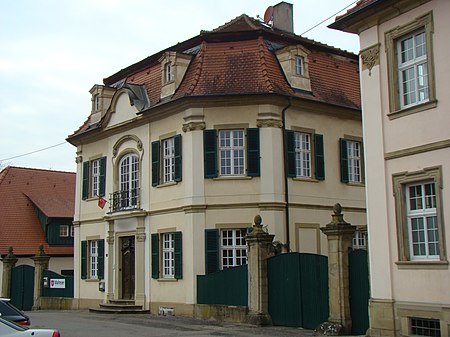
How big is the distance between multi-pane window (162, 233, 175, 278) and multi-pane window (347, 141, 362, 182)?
7.43 meters

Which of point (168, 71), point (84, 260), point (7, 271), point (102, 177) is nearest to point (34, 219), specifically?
point (7, 271)

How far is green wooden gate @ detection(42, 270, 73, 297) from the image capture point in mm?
Answer: 31828

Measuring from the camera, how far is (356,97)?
2772 centimetres

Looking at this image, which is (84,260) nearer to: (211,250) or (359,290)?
(211,250)

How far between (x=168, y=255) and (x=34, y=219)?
16.9 m

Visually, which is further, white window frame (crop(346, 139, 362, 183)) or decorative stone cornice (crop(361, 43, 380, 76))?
white window frame (crop(346, 139, 362, 183))

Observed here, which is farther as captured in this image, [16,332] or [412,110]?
[412,110]

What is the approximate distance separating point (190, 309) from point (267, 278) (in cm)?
457

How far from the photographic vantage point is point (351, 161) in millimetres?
26781

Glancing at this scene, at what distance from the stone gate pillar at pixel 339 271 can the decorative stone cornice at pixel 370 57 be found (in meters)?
3.60

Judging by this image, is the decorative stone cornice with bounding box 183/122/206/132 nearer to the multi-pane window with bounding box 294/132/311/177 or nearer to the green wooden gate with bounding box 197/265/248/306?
the multi-pane window with bounding box 294/132/311/177

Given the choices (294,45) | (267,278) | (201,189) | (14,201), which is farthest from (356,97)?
(14,201)

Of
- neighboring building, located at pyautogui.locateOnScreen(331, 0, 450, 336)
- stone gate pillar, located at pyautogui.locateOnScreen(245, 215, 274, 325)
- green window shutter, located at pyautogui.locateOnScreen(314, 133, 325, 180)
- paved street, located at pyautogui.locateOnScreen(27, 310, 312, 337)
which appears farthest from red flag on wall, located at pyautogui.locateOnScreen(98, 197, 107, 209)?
neighboring building, located at pyautogui.locateOnScreen(331, 0, 450, 336)

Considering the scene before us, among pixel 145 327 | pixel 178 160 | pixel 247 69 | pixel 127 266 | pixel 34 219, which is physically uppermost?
pixel 247 69
